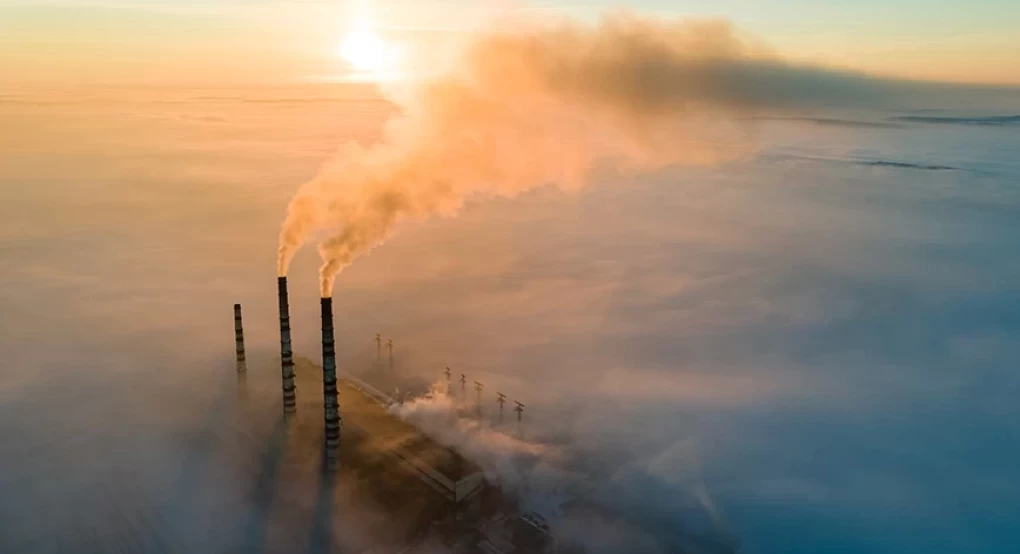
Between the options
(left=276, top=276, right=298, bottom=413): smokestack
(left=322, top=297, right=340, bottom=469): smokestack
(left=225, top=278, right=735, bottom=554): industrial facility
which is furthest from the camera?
(left=276, top=276, right=298, bottom=413): smokestack

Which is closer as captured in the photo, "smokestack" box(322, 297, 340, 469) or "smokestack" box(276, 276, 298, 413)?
"smokestack" box(322, 297, 340, 469)

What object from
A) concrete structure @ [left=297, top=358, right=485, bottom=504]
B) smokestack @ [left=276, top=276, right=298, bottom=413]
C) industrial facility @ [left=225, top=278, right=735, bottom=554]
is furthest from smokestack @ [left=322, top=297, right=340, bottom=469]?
smokestack @ [left=276, top=276, right=298, bottom=413]

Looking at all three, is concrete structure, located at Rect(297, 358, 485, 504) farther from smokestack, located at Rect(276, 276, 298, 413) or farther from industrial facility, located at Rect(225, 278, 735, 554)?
smokestack, located at Rect(276, 276, 298, 413)

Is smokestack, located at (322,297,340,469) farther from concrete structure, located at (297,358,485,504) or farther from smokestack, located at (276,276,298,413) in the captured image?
smokestack, located at (276,276,298,413)

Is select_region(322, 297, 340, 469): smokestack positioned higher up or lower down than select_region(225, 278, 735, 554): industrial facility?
higher up

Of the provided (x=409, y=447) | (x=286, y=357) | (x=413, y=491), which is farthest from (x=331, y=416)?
(x=413, y=491)

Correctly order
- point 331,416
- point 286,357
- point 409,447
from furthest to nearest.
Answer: point 286,357 < point 331,416 < point 409,447

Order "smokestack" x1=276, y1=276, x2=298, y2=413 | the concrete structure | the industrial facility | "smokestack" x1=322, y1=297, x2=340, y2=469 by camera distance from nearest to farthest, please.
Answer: the industrial facility → the concrete structure → "smokestack" x1=322, y1=297, x2=340, y2=469 → "smokestack" x1=276, y1=276, x2=298, y2=413

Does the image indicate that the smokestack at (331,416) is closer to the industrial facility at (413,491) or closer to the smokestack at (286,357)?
the industrial facility at (413,491)

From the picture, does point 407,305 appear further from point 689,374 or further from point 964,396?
point 964,396

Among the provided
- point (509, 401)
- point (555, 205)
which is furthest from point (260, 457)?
point (555, 205)

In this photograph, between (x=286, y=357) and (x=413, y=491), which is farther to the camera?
(x=286, y=357)

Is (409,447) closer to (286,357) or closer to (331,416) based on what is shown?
(331,416)
